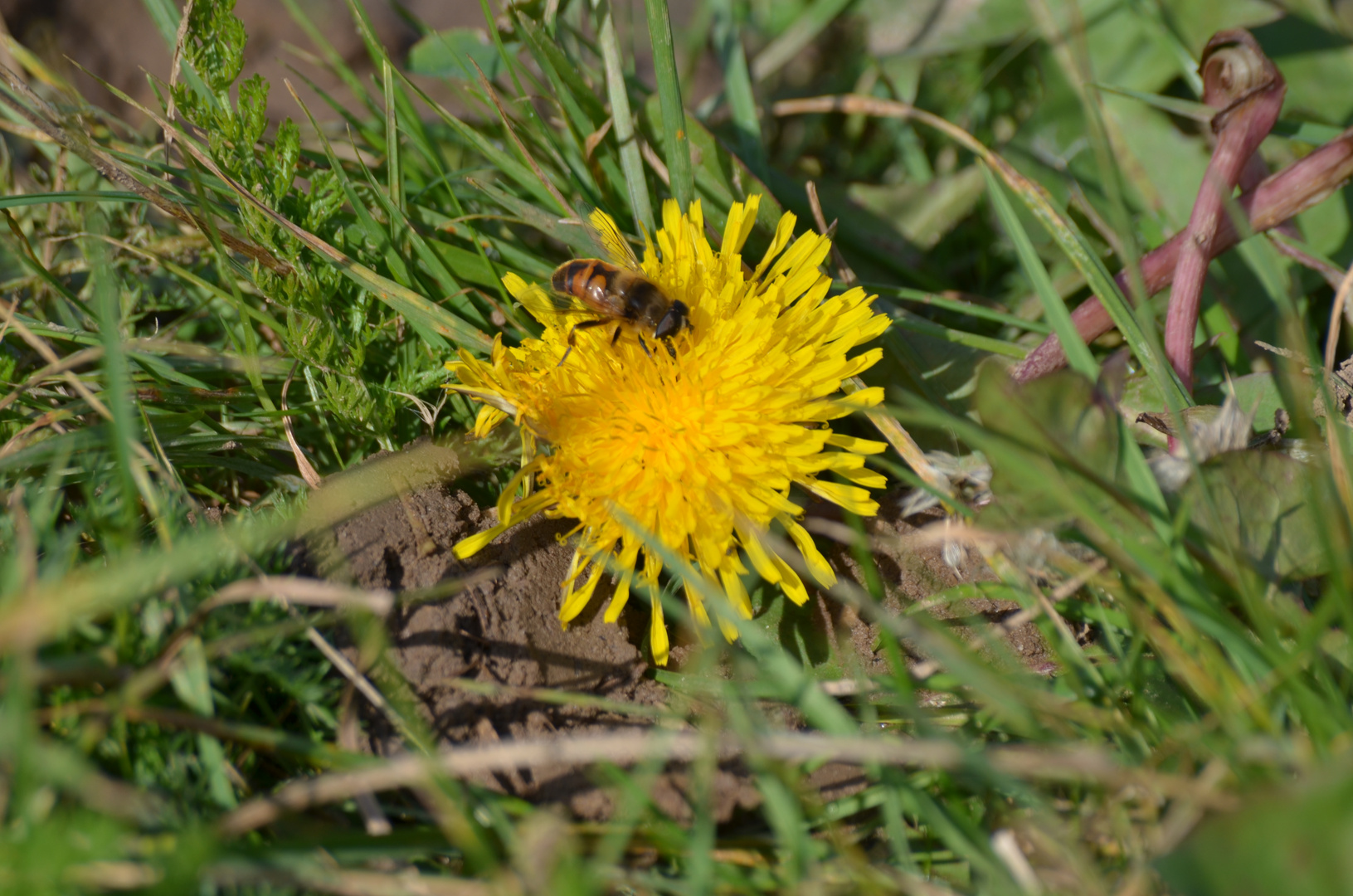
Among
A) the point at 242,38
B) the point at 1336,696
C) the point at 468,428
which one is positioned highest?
the point at 242,38

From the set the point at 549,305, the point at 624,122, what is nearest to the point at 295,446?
the point at 549,305

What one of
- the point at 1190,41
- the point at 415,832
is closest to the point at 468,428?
the point at 415,832

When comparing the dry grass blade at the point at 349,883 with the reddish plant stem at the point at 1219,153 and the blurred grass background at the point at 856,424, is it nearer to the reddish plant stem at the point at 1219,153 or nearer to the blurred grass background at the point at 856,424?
the blurred grass background at the point at 856,424

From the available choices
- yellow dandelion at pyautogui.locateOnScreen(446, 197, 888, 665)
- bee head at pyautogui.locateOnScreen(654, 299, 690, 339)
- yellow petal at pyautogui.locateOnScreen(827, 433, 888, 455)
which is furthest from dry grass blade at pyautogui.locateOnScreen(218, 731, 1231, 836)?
bee head at pyautogui.locateOnScreen(654, 299, 690, 339)

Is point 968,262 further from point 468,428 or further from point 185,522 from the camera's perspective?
point 185,522

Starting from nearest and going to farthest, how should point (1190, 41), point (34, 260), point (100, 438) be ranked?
1. point (100, 438)
2. point (34, 260)
3. point (1190, 41)

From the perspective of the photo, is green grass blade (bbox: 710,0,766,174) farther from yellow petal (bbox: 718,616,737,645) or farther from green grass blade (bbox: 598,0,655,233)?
yellow petal (bbox: 718,616,737,645)

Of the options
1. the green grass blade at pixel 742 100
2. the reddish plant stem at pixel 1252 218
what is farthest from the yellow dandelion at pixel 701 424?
the green grass blade at pixel 742 100
